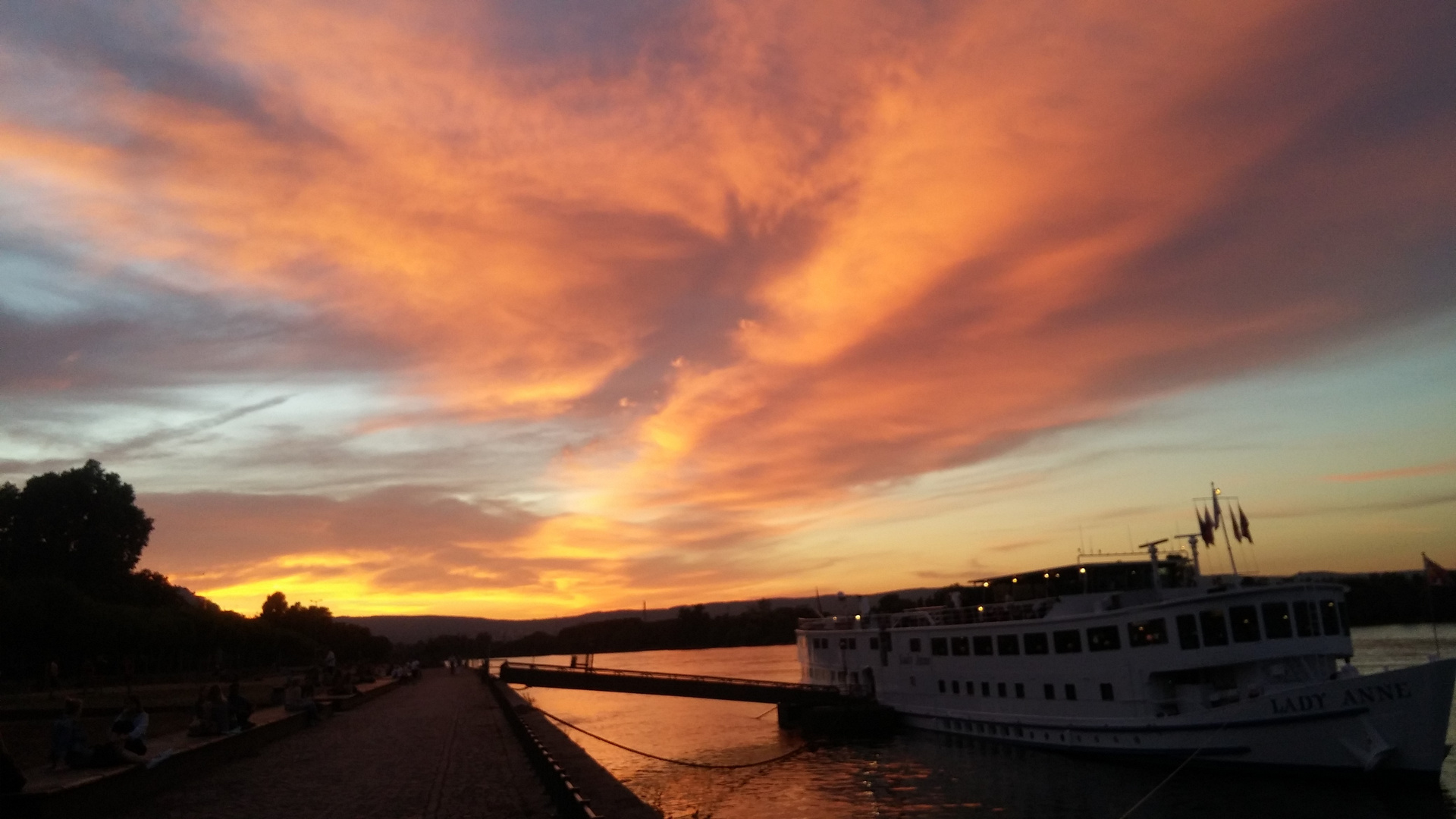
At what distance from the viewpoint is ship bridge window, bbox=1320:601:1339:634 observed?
118ft

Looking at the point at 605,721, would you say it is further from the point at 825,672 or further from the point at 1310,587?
the point at 1310,587

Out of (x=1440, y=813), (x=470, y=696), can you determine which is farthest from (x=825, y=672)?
(x=1440, y=813)

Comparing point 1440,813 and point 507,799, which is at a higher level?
point 507,799

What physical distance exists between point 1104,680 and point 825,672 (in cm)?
2834

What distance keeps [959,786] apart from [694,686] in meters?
26.6

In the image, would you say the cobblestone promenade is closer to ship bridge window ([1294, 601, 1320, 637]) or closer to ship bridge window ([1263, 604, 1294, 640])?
ship bridge window ([1263, 604, 1294, 640])

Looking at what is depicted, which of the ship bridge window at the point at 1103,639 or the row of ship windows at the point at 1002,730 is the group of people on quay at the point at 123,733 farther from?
the ship bridge window at the point at 1103,639

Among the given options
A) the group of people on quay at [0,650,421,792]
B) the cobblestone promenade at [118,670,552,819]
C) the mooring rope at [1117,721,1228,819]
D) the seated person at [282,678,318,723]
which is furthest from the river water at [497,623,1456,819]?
the group of people on quay at [0,650,421,792]

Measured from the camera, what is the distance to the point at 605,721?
80.1 m

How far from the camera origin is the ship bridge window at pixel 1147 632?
118 ft

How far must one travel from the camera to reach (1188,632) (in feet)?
116

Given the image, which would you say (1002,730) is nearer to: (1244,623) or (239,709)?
(1244,623)

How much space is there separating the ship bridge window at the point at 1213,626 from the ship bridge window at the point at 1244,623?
275mm

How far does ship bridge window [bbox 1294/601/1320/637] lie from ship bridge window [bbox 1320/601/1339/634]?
0.38m
